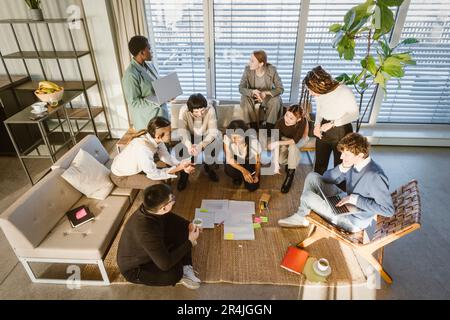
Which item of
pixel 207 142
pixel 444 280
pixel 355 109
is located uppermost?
pixel 355 109

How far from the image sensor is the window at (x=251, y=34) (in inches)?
150

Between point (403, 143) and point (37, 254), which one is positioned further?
point (403, 143)

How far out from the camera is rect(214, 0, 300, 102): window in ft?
12.5

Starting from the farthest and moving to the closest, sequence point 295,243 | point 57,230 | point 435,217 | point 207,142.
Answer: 1. point 207,142
2. point 435,217
3. point 295,243
4. point 57,230

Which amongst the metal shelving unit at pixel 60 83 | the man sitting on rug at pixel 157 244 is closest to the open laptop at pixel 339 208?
the man sitting on rug at pixel 157 244

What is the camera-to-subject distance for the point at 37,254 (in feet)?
7.09

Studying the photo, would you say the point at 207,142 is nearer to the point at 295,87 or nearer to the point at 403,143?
the point at 295,87

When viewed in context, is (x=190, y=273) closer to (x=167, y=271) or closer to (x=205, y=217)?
(x=167, y=271)

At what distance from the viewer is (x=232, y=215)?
290 cm

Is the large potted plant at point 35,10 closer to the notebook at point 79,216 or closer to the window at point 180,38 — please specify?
the window at point 180,38

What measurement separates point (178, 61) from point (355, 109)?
2.56m

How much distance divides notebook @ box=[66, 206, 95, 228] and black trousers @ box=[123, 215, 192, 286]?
61cm

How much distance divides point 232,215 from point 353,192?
113cm

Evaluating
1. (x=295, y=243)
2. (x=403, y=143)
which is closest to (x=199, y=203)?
(x=295, y=243)
